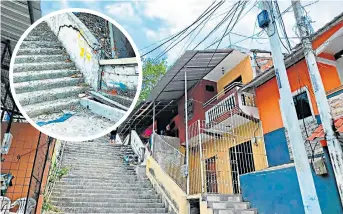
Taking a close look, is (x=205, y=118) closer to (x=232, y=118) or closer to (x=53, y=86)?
(x=232, y=118)

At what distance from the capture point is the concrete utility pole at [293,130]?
322 cm

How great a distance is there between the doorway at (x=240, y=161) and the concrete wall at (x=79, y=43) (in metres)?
7.35

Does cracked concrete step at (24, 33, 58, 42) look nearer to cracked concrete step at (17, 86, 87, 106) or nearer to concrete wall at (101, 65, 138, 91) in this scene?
cracked concrete step at (17, 86, 87, 106)

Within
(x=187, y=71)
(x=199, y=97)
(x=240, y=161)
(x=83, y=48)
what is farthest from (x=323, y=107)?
(x=199, y=97)

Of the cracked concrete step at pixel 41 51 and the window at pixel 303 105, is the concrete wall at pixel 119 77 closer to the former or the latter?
the cracked concrete step at pixel 41 51

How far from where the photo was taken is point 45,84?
279 cm

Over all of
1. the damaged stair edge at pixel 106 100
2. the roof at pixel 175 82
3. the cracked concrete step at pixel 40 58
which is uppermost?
the roof at pixel 175 82

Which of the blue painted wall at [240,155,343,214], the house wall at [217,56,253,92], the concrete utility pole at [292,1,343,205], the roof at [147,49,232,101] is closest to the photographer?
the concrete utility pole at [292,1,343,205]

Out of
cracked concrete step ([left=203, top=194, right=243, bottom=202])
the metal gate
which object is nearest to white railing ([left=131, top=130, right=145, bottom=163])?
the metal gate

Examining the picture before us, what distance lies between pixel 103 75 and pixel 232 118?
7.37m

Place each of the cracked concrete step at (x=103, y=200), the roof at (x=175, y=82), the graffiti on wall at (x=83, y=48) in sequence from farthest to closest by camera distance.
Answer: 1. the roof at (x=175, y=82)
2. the cracked concrete step at (x=103, y=200)
3. the graffiti on wall at (x=83, y=48)

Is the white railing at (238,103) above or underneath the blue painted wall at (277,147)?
above

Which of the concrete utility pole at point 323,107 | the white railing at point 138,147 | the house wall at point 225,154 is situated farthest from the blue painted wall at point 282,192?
the white railing at point 138,147

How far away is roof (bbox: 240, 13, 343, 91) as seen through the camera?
6349 millimetres
